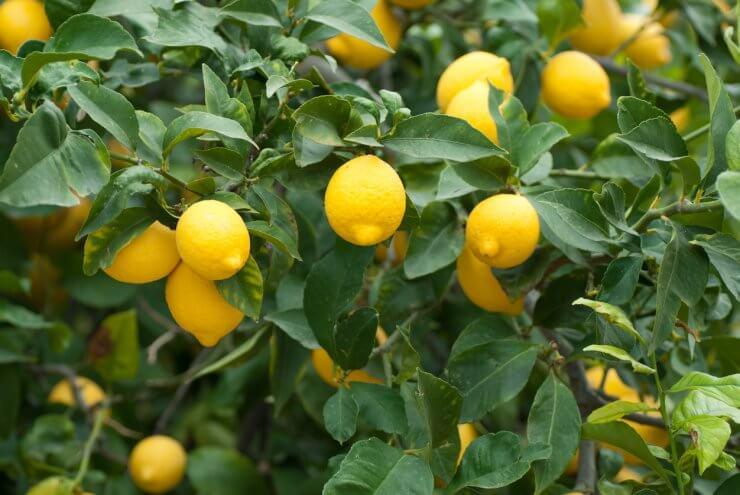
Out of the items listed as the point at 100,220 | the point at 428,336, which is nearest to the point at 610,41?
the point at 428,336

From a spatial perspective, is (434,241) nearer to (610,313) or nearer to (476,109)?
(476,109)

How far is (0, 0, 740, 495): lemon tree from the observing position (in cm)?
90

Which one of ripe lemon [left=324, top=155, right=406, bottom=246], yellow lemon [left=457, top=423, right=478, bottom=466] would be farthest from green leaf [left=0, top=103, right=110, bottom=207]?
yellow lemon [left=457, top=423, right=478, bottom=466]

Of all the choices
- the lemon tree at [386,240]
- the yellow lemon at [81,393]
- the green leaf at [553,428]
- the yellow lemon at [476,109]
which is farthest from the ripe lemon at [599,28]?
the yellow lemon at [81,393]

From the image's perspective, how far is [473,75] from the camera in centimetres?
→ 122

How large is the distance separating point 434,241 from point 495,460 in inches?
11.6

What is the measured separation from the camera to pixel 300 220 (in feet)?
4.30

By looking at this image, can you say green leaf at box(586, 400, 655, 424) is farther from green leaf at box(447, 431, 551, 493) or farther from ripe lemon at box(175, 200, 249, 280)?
ripe lemon at box(175, 200, 249, 280)

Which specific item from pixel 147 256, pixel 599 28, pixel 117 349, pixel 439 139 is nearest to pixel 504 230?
pixel 439 139

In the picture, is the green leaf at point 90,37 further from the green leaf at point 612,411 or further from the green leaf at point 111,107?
the green leaf at point 612,411

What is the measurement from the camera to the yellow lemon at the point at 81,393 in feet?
5.32

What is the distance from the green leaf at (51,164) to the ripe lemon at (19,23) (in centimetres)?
43

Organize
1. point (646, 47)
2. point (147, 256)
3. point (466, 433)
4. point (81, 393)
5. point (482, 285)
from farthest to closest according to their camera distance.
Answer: point (646, 47) → point (81, 393) → point (466, 433) → point (482, 285) → point (147, 256)

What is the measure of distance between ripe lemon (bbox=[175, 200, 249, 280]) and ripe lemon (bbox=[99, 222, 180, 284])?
6cm
